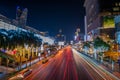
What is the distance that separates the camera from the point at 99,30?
506ft

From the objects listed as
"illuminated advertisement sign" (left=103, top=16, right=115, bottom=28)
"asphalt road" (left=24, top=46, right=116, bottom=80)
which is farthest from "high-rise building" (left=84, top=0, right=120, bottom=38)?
"asphalt road" (left=24, top=46, right=116, bottom=80)

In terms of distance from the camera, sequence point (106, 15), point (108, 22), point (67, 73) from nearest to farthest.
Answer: point (67, 73) → point (108, 22) → point (106, 15)

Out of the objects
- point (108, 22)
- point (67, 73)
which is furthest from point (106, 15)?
point (67, 73)

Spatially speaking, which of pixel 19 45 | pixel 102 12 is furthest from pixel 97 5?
pixel 19 45

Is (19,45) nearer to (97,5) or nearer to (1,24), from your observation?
(1,24)

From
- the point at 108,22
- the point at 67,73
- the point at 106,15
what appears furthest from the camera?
the point at 106,15

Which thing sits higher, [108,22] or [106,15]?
A: [106,15]

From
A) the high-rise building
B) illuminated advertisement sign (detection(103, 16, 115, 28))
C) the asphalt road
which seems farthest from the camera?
the high-rise building

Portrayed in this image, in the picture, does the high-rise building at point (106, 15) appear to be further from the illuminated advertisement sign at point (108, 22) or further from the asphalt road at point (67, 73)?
the asphalt road at point (67, 73)

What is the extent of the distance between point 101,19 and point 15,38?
104 meters

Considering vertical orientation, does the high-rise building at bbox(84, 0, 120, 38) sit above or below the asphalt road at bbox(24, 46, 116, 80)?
above

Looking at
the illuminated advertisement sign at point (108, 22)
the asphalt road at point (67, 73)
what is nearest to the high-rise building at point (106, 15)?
the illuminated advertisement sign at point (108, 22)

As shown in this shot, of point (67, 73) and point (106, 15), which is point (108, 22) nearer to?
point (106, 15)

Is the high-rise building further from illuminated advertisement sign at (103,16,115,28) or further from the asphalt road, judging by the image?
the asphalt road
